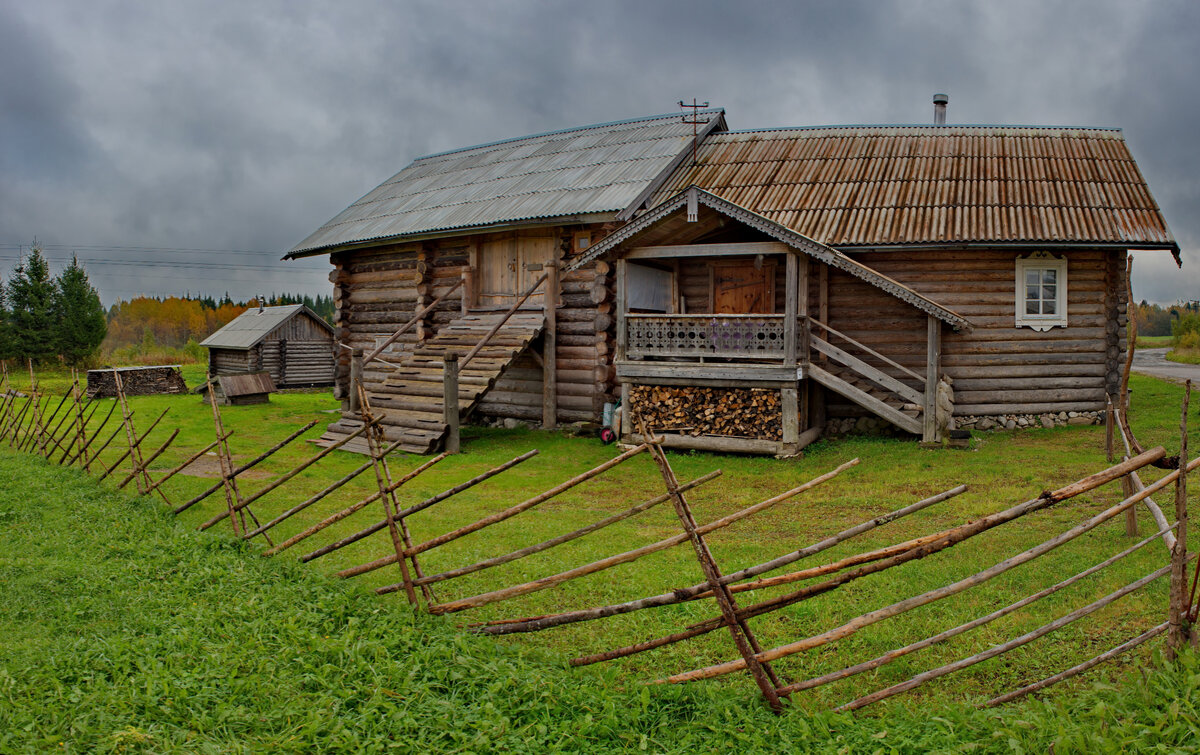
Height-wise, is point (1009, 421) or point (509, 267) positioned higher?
point (509, 267)

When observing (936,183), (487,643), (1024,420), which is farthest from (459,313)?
(487,643)

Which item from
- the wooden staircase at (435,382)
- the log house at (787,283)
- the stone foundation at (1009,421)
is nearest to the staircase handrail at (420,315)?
the log house at (787,283)

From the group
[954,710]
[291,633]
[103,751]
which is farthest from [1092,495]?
[103,751]

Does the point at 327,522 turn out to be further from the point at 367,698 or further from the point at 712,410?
the point at 712,410

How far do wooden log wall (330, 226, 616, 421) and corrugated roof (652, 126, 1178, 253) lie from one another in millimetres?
2776

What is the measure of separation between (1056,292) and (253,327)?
2724 centimetres

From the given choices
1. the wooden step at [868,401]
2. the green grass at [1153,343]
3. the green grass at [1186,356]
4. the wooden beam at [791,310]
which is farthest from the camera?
the green grass at [1153,343]

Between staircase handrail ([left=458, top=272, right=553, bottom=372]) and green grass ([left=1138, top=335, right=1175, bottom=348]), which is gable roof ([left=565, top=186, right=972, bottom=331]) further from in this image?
green grass ([left=1138, top=335, right=1175, bottom=348])

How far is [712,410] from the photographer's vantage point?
1345cm

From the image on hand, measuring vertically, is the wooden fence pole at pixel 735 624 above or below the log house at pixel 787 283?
below

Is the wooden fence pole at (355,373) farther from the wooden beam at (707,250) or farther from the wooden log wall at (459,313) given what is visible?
the wooden beam at (707,250)

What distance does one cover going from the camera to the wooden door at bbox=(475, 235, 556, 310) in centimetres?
1698

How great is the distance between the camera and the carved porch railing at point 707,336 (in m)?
13.0

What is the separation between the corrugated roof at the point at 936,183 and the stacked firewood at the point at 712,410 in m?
3.22
